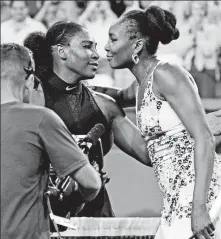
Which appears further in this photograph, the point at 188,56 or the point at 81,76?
the point at 188,56

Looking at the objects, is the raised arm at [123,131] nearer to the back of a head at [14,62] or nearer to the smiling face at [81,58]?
the smiling face at [81,58]

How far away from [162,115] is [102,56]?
3.72 meters

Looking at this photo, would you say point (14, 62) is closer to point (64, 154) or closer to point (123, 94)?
point (64, 154)

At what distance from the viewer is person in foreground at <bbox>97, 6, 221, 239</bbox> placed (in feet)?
8.22

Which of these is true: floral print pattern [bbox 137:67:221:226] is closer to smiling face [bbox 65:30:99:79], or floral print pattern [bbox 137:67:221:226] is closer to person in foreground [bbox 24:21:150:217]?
person in foreground [bbox 24:21:150:217]

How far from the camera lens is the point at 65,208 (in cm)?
267

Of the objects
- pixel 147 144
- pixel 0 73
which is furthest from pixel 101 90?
pixel 0 73

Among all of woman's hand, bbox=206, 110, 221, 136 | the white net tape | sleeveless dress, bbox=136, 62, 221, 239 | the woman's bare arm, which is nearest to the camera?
sleeveless dress, bbox=136, 62, 221, 239

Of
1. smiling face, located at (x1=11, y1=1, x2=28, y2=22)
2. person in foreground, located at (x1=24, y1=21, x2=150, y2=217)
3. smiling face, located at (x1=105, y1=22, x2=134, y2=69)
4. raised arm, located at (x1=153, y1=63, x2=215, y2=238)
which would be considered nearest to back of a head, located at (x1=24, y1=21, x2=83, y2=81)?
person in foreground, located at (x1=24, y1=21, x2=150, y2=217)

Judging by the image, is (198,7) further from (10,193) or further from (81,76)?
(10,193)

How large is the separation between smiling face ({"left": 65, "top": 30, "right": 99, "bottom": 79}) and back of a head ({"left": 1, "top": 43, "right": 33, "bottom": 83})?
95 centimetres

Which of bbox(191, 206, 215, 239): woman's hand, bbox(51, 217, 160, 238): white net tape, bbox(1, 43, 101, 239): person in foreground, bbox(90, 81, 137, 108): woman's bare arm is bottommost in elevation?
bbox(51, 217, 160, 238): white net tape

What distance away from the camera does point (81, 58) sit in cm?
310

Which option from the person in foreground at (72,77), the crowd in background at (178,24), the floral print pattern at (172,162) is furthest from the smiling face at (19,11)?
the floral print pattern at (172,162)
